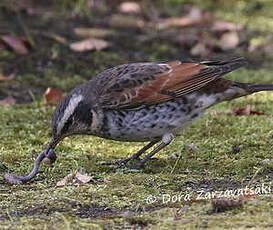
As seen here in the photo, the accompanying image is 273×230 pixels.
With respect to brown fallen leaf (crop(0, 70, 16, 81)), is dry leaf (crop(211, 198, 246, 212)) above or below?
above

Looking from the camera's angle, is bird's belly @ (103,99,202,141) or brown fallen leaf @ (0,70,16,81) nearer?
bird's belly @ (103,99,202,141)

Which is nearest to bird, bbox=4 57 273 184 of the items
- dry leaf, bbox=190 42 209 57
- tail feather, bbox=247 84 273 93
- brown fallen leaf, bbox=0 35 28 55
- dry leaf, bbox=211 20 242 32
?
tail feather, bbox=247 84 273 93

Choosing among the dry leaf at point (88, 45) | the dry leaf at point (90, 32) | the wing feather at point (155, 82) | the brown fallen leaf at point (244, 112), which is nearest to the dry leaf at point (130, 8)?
the dry leaf at point (90, 32)

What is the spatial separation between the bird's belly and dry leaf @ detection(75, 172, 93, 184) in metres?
0.67

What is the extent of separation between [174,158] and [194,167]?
396mm

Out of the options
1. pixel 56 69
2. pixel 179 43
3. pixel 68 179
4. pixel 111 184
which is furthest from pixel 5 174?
pixel 179 43

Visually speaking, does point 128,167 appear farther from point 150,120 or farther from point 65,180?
point 65,180

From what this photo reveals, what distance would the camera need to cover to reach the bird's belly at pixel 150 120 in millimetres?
6285

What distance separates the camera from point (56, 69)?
9469mm

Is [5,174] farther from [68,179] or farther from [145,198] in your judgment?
[145,198]

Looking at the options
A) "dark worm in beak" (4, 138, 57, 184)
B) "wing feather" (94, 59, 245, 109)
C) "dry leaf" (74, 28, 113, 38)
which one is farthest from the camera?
"dry leaf" (74, 28, 113, 38)

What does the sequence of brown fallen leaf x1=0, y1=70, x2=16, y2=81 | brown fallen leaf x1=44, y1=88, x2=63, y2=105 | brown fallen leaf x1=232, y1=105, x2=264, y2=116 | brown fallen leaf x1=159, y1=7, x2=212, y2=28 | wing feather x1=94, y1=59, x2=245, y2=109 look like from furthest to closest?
brown fallen leaf x1=159, y1=7, x2=212, y2=28, brown fallen leaf x1=0, y1=70, x2=16, y2=81, brown fallen leaf x1=44, y1=88, x2=63, y2=105, brown fallen leaf x1=232, y1=105, x2=264, y2=116, wing feather x1=94, y1=59, x2=245, y2=109

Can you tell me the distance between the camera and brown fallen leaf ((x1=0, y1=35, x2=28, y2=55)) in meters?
9.70

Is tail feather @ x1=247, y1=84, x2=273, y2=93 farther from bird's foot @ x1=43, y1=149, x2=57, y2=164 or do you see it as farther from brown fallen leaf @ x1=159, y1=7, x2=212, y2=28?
brown fallen leaf @ x1=159, y1=7, x2=212, y2=28
